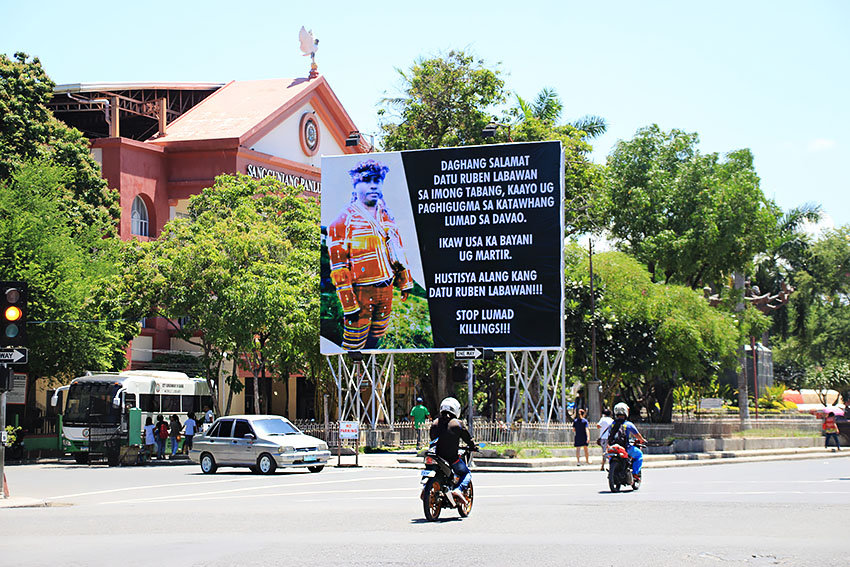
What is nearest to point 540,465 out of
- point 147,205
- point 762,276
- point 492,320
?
point 492,320

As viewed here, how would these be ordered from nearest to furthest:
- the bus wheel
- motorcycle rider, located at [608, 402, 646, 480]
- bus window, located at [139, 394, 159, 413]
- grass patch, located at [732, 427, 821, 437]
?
motorcycle rider, located at [608, 402, 646, 480] < the bus wheel < bus window, located at [139, 394, 159, 413] < grass patch, located at [732, 427, 821, 437]

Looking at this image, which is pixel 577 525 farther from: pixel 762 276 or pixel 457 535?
pixel 762 276

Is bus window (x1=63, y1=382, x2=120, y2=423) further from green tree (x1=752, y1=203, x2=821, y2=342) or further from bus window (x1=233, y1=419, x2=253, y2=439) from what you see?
green tree (x1=752, y1=203, x2=821, y2=342)

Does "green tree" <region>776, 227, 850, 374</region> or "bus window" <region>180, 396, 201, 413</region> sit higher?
"green tree" <region>776, 227, 850, 374</region>

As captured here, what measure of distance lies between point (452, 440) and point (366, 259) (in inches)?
749

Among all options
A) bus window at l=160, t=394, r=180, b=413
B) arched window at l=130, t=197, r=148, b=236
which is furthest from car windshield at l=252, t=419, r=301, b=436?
arched window at l=130, t=197, r=148, b=236

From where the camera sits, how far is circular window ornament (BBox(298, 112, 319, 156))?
180 ft

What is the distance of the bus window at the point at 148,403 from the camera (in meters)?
38.4

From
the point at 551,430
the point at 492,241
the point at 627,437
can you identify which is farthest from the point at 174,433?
A: the point at 627,437

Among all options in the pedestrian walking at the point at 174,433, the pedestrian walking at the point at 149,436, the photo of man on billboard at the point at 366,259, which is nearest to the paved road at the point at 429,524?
the photo of man on billboard at the point at 366,259

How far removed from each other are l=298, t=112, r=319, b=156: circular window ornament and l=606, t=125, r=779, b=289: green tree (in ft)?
52.6

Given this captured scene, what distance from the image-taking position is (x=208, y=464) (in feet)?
96.2

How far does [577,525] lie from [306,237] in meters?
30.1

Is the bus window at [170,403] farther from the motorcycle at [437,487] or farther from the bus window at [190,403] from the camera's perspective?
the motorcycle at [437,487]
